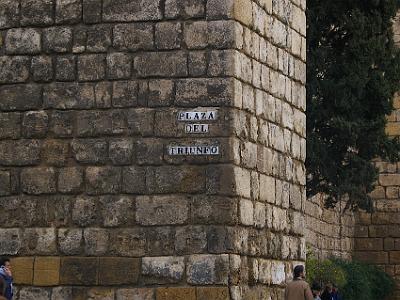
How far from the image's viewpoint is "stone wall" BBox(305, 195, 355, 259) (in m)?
24.1

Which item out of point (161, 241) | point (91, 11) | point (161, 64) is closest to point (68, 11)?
point (91, 11)

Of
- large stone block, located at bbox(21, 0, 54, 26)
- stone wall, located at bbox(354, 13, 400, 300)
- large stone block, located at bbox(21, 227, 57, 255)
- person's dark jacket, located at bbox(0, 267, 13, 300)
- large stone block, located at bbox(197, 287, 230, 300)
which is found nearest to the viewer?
large stone block, located at bbox(197, 287, 230, 300)

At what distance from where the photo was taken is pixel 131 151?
1161 centimetres

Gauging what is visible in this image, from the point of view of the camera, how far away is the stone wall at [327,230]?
24078 millimetres

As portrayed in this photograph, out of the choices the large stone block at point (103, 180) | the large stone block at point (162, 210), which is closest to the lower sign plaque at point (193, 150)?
the large stone block at point (162, 210)

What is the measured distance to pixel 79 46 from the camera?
1187 centimetres

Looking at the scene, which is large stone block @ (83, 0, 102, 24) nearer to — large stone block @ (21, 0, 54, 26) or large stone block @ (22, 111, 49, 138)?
large stone block @ (21, 0, 54, 26)

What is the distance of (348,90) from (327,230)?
685cm

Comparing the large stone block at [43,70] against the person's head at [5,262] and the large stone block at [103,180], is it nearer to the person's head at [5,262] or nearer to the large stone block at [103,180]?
the large stone block at [103,180]

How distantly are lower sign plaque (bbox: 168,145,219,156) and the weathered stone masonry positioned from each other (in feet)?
0.11

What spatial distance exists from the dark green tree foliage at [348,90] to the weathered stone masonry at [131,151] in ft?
24.0

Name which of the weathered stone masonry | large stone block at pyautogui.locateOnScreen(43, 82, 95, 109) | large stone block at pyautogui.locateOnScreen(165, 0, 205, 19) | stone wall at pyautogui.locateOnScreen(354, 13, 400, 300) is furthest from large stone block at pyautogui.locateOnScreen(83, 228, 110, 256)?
stone wall at pyautogui.locateOnScreen(354, 13, 400, 300)

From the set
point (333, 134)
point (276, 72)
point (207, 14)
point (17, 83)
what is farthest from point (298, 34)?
point (333, 134)

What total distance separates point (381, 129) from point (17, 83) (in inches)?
362
